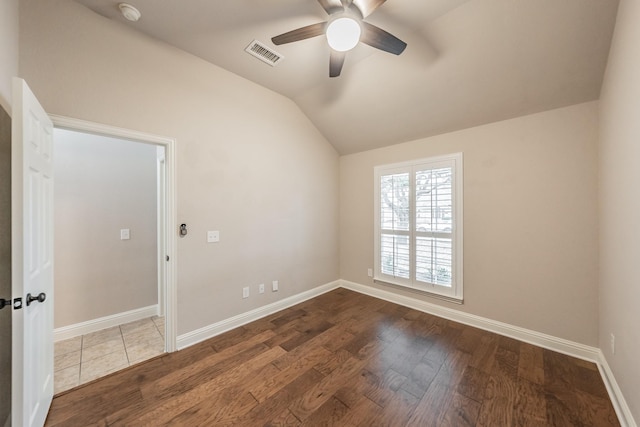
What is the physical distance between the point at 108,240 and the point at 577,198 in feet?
16.5

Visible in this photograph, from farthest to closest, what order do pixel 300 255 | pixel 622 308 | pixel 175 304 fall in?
pixel 300 255 → pixel 175 304 → pixel 622 308

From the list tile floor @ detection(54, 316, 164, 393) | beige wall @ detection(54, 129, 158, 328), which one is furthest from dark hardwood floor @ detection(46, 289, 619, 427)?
beige wall @ detection(54, 129, 158, 328)

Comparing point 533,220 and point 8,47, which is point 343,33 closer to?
point 8,47

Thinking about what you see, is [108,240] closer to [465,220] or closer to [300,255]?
[300,255]

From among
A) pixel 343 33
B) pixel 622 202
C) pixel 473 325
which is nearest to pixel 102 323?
pixel 343 33

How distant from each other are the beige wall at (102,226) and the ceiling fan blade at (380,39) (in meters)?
2.90

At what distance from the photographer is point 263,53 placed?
2.48 m

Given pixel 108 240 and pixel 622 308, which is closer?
pixel 622 308

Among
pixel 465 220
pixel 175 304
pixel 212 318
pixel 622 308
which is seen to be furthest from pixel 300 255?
pixel 622 308

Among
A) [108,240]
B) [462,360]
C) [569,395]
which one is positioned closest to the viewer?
[569,395]

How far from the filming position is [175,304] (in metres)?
2.39

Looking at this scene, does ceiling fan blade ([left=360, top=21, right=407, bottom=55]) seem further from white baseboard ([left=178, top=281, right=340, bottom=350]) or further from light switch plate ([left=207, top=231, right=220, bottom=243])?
white baseboard ([left=178, top=281, right=340, bottom=350])

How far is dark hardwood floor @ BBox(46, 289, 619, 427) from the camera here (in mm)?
1615

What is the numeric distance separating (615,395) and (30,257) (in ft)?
12.6
